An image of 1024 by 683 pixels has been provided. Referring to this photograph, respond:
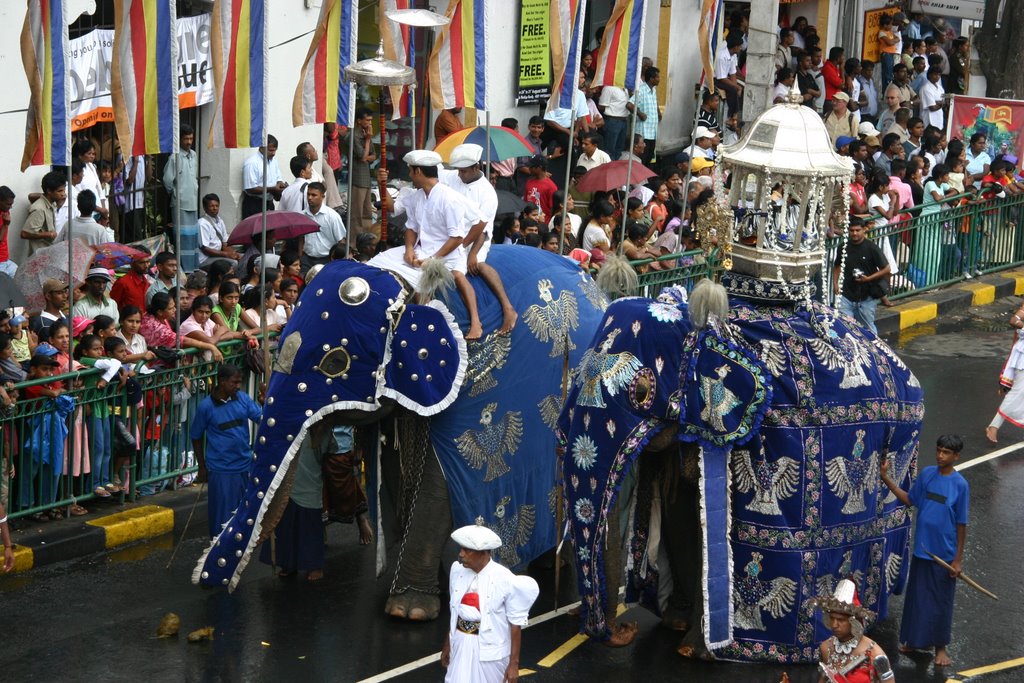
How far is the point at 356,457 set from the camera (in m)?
11.5

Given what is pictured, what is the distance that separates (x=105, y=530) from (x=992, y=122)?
1287cm

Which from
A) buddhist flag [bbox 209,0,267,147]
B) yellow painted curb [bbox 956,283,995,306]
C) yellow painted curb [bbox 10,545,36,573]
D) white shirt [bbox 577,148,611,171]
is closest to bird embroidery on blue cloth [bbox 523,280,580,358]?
buddhist flag [bbox 209,0,267,147]

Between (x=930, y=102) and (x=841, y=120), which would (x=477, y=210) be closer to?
(x=841, y=120)

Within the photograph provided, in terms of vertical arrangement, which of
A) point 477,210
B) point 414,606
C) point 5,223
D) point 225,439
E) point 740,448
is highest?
point 477,210

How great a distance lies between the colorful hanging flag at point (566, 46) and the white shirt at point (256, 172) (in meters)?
3.35

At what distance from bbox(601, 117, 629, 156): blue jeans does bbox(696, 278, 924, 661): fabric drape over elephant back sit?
37.6 ft

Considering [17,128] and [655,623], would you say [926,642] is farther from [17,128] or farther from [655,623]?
[17,128]

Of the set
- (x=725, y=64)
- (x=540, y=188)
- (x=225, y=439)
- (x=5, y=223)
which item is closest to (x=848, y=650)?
(x=225, y=439)

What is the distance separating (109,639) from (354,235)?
7.78 m

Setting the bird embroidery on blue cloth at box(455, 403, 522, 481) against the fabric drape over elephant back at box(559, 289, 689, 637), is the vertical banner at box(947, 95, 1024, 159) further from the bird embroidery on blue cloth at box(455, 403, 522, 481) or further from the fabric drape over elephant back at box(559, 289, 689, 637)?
the fabric drape over elephant back at box(559, 289, 689, 637)

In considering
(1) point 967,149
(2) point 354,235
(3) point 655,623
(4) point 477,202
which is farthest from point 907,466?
(1) point 967,149

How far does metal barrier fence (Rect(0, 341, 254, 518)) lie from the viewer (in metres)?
11.7

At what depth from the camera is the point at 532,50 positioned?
2131 cm

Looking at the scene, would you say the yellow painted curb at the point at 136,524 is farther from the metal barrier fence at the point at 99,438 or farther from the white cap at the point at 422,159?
the white cap at the point at 422,159
